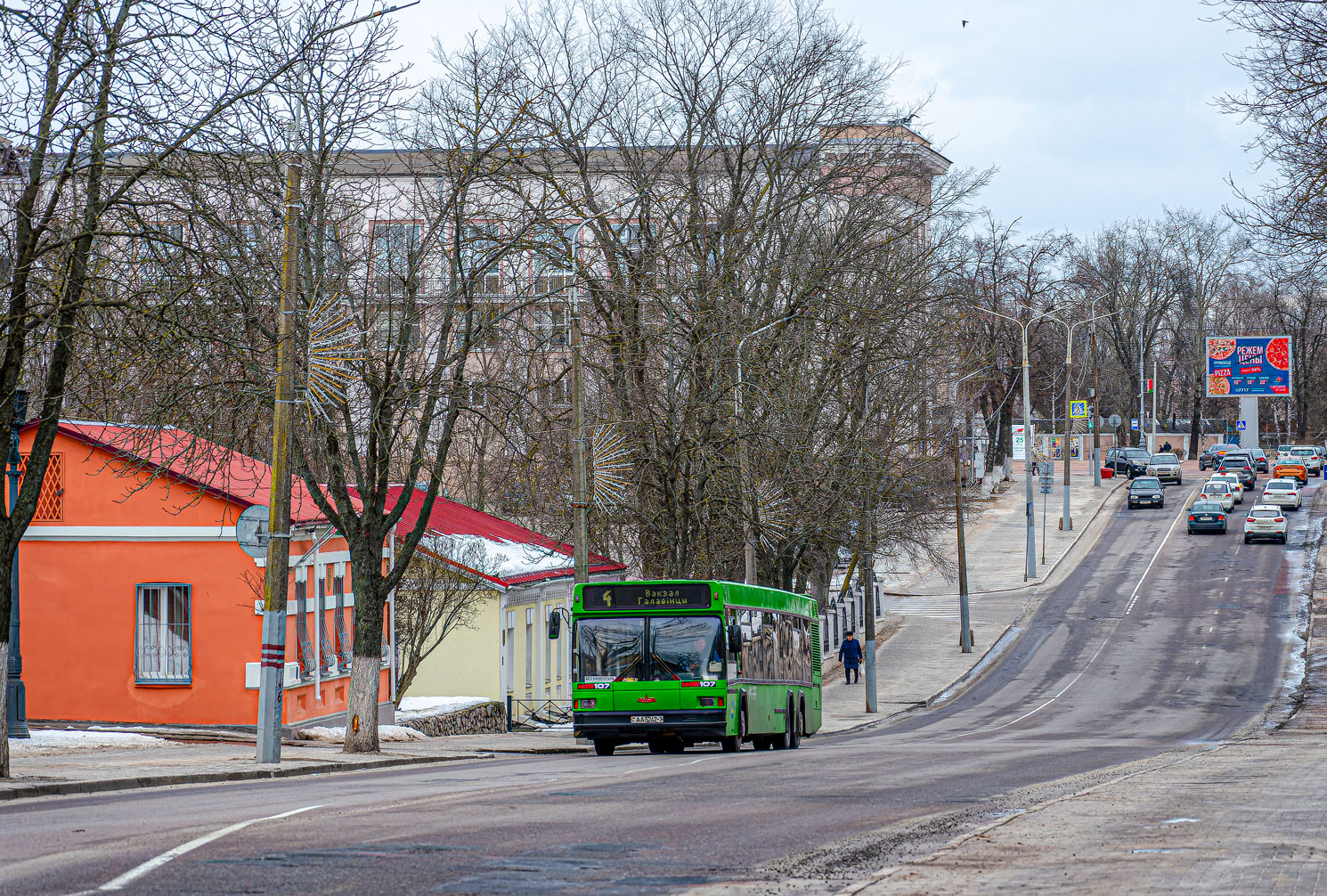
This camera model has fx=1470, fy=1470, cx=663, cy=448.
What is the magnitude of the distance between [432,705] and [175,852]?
2378 cm

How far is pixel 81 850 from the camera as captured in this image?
371 inches

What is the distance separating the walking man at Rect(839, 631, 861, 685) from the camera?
48.4m

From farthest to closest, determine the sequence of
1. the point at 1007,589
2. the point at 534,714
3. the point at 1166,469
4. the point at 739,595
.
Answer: the point at 1166,469, the point at 1007,589, the point at 534,714, the point at 739,595

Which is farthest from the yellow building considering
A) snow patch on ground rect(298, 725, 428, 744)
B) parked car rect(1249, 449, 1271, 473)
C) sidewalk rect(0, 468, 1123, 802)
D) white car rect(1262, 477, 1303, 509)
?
parked car rect(1249, 449, 1271, 473)

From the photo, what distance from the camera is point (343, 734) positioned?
25953 millimetres

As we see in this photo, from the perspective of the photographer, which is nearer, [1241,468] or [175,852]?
[175,852]

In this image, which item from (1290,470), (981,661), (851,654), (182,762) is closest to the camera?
(182,762)

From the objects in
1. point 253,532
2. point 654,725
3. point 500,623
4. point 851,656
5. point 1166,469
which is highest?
point 1166,469

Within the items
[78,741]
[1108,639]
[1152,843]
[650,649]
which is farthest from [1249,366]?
[1152,843]

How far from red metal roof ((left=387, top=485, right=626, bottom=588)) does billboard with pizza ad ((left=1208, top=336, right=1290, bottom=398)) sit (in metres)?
70.9

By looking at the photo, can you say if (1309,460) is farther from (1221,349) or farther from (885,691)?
A: (885,691)

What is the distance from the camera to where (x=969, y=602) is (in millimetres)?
59219

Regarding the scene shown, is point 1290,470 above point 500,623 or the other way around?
above

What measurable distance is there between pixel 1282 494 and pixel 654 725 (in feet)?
195
